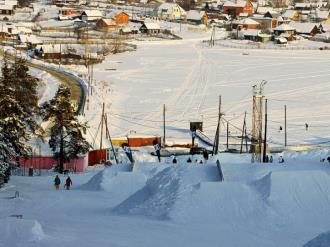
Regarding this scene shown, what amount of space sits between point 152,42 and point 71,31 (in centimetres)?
1089

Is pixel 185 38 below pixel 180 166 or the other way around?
the other way around

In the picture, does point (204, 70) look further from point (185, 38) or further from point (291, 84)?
point (185, 38)

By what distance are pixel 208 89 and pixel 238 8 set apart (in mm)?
51392

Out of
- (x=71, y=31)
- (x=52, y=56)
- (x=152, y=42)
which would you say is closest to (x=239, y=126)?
(x=52, y=56)

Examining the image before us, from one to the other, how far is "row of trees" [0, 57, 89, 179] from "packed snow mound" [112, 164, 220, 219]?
446cm

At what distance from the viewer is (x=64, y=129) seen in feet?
65.0

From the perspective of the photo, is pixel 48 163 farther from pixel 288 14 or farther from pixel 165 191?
pixel 288 14

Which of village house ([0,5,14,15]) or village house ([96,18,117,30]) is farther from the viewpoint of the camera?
village house ([0,5,14,15])

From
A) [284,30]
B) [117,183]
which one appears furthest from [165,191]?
[284,30]

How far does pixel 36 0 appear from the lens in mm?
89375

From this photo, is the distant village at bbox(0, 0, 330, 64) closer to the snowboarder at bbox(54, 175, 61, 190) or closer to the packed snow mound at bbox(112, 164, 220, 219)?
the snowboarder at bbox(54, 175, 61, 190)

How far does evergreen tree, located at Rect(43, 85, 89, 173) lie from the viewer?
19.1 meters

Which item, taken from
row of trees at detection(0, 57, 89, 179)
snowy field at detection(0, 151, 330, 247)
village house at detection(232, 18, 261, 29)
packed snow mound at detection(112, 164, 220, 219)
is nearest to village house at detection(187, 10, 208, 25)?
village house at detection(232, 18, 261, 29)

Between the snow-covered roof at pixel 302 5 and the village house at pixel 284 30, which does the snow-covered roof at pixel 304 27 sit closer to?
the village house at pixel 284 30
